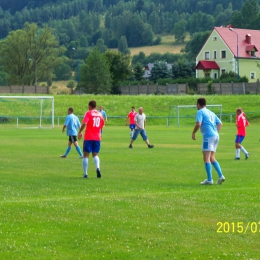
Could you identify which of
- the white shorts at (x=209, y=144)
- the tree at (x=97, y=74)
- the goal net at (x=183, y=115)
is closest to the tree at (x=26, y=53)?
the tree at (x=97, y=74)

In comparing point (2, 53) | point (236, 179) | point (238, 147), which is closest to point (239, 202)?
point (236, 179)

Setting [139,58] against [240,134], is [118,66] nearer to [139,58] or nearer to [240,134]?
[240,134]

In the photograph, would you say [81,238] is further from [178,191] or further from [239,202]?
[178,191]

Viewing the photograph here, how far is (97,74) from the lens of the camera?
283 feet

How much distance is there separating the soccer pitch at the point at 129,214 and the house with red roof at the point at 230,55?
84.7 m

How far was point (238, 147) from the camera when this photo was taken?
875 inches

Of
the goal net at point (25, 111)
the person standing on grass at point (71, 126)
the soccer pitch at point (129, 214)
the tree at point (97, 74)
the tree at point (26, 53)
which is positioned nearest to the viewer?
the soccer pitch at point (129, 214)

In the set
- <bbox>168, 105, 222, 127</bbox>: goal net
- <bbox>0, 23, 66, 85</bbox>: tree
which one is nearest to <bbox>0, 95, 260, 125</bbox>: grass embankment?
<bbox>168, 105, 222, 127</bbox>: goal net

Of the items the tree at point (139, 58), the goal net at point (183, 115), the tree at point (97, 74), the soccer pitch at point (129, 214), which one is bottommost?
the soccer pitch at point (129, 214)

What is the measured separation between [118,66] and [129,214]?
85.8 metres

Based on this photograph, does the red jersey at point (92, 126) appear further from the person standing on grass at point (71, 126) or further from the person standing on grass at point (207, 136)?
the person standing on grass at point (71, 126)

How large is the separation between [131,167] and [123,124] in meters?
43.0

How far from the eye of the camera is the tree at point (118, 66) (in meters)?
95.2

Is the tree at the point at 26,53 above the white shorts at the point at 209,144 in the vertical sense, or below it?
above
